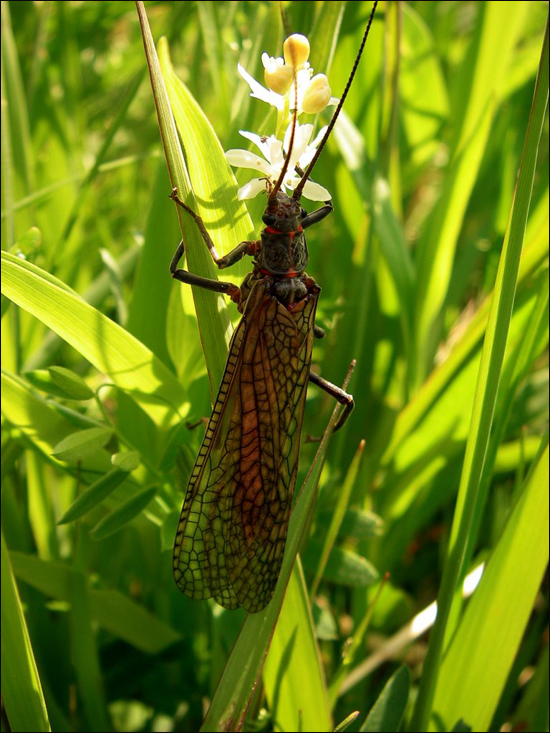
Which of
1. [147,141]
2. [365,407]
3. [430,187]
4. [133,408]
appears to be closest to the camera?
[133,408]

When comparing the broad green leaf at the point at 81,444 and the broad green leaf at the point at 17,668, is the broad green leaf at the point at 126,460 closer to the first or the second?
the broad green leaf at the point at 81,444

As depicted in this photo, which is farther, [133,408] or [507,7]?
[507,7]

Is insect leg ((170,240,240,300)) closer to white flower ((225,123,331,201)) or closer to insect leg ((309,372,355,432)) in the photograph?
white flower ((225,123,331,201))

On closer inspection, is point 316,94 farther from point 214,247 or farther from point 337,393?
point 337,393

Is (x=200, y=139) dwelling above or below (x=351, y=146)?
below

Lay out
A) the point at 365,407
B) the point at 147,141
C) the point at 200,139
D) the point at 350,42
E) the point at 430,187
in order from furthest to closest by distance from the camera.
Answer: the point at 430,187
the point at 147,141
the point at 365,407
the point at 350,42
the point at 200,139

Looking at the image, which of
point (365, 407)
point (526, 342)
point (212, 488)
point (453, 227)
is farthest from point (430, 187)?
point (212, 488)

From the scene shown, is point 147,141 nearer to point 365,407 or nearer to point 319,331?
point 365,407
